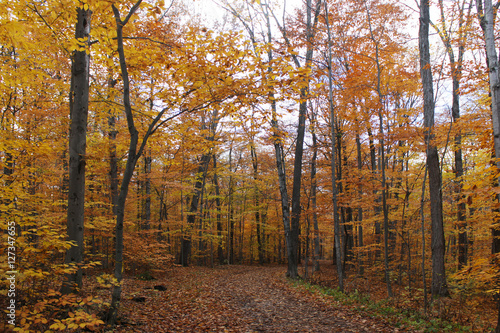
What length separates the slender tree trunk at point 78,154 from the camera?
4230 mm

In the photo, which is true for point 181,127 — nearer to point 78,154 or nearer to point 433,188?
point 78,154

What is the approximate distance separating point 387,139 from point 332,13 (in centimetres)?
517

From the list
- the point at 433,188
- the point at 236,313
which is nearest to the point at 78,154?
the point at 236,313

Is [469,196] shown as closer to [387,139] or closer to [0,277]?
[0,277]

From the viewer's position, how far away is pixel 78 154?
14.6 ft

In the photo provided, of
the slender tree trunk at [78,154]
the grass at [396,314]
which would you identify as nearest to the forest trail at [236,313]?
the grass at [396,314]

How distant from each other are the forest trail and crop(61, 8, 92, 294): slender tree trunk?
3.94ft

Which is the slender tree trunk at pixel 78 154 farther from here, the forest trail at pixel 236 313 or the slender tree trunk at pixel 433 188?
the slender tree trunk at pixel 433 188

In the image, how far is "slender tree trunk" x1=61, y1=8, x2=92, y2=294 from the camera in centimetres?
423

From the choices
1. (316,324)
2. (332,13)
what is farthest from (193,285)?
(332,13)

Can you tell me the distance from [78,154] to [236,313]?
15.7 feet

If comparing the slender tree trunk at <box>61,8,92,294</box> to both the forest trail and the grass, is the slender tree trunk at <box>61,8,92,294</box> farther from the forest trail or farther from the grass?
the grass

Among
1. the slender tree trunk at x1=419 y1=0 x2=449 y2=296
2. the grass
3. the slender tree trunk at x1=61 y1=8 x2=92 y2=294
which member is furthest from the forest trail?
the slender tree trunk at x1=419 y1=0 x2=449 y2=296

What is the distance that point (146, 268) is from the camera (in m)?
11.2
